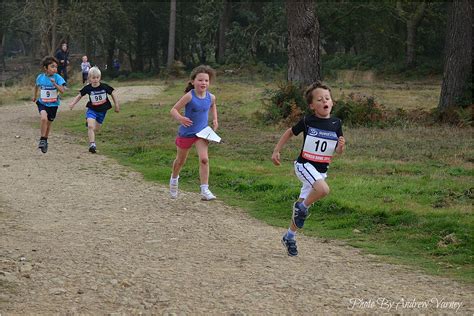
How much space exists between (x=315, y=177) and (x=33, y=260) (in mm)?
2818

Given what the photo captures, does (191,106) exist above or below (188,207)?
above

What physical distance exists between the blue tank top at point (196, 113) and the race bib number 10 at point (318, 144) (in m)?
2.88

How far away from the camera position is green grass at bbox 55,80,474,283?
8320mm

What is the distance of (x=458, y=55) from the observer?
62.8 feet

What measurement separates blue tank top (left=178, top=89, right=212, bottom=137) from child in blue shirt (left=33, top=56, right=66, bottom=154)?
16.8 ft

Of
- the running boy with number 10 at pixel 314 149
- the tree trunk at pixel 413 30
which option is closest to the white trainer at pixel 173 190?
the running boy with number 10 at pixel 314 149

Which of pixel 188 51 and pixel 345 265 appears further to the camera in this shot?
pixel 188 51

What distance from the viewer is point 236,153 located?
14.9 metres

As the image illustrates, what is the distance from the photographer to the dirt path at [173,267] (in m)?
5.82

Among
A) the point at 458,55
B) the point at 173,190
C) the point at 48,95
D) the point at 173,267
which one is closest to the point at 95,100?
the point at 48,95

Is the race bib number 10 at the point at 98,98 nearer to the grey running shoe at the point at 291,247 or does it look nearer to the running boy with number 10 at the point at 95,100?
the running boy with number 10 at the point at 95,100

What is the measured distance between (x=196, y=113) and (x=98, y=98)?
533 cm

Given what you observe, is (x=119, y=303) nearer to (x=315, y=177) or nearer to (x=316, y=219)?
(x=315, y=177)

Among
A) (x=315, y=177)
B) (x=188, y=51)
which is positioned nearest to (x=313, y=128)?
(x=315, y=177)
